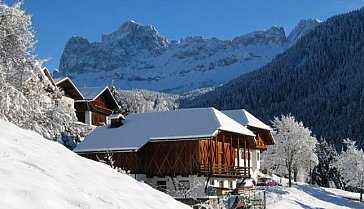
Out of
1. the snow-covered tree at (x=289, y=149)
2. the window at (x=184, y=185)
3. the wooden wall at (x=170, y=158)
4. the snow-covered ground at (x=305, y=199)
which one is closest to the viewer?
the window at (x=184, y=185)

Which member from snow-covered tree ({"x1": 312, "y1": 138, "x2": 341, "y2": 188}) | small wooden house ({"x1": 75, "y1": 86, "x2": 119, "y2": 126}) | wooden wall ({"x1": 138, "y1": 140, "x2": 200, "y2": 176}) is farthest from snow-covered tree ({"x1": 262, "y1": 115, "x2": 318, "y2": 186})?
wooden wall ({"x1": 138, "y1": 140, "x2": 200, "y2": 176})

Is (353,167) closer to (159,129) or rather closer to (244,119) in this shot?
(244,119)

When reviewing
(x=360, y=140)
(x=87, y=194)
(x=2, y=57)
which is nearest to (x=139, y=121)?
(x=2, y=57)

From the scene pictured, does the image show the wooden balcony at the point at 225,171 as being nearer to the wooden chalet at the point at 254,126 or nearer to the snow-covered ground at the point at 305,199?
the snow-covered ground at the point at 305,199

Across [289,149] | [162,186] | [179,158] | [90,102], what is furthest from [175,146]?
[289,149]

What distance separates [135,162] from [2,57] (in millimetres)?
22963

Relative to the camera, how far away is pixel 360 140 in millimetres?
155000

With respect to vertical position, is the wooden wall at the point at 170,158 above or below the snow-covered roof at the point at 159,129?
below

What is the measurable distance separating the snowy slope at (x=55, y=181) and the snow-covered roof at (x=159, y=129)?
1142 inches

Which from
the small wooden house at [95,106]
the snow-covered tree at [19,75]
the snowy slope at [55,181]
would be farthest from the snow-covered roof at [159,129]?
the snowy slope at [55,181]

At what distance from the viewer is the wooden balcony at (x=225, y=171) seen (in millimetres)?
44000

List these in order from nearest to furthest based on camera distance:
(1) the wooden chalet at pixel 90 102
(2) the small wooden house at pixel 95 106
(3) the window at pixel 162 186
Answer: (3) the window at pixel 162 186 → (1) the wooden chalet at pixel 90 102 → (2) the small wooden house at pixel 95 106

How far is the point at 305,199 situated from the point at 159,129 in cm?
1980

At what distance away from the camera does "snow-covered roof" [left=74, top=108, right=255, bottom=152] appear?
147ft
